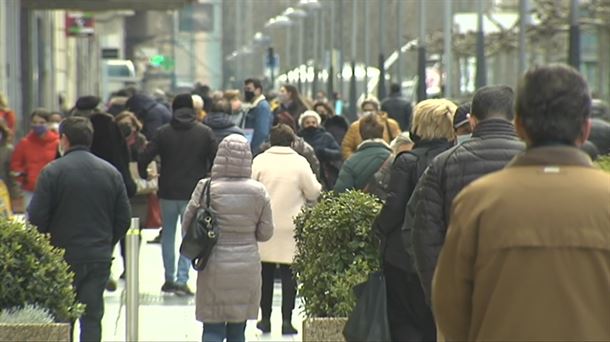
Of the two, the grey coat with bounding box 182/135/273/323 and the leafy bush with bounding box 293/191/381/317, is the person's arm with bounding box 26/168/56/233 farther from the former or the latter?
the leafy bush with bounding box 293/191/381/317

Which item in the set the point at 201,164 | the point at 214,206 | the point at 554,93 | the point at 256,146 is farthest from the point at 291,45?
the point at 554,93

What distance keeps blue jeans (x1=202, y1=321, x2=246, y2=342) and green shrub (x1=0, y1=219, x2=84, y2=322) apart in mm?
1352

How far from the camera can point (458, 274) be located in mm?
5090

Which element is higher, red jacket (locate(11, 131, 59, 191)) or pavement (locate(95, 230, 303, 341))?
red jacket (locate(11, 131, 59, 191))

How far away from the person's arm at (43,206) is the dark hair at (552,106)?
6.24m

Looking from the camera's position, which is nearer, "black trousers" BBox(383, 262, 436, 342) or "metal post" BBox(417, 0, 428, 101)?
"black trousers" BBox(383, 262, 436, 342)

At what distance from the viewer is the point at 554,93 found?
5.09 m

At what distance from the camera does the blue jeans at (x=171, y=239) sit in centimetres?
1638

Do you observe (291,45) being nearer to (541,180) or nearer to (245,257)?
(245,257)

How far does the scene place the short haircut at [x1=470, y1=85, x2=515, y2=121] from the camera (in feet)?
25.5

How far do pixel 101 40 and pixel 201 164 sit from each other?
269ft

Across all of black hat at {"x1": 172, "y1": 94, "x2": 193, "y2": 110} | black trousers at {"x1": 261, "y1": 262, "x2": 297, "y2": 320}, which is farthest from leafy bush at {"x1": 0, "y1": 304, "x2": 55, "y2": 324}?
black hat at {"x1": 172, "y1": 94, "x2": 193, "y2": 110}

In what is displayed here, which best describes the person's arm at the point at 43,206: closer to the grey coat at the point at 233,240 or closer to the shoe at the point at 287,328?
the grey coat at the point at 233,240

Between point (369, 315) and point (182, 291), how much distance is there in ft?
24.9
